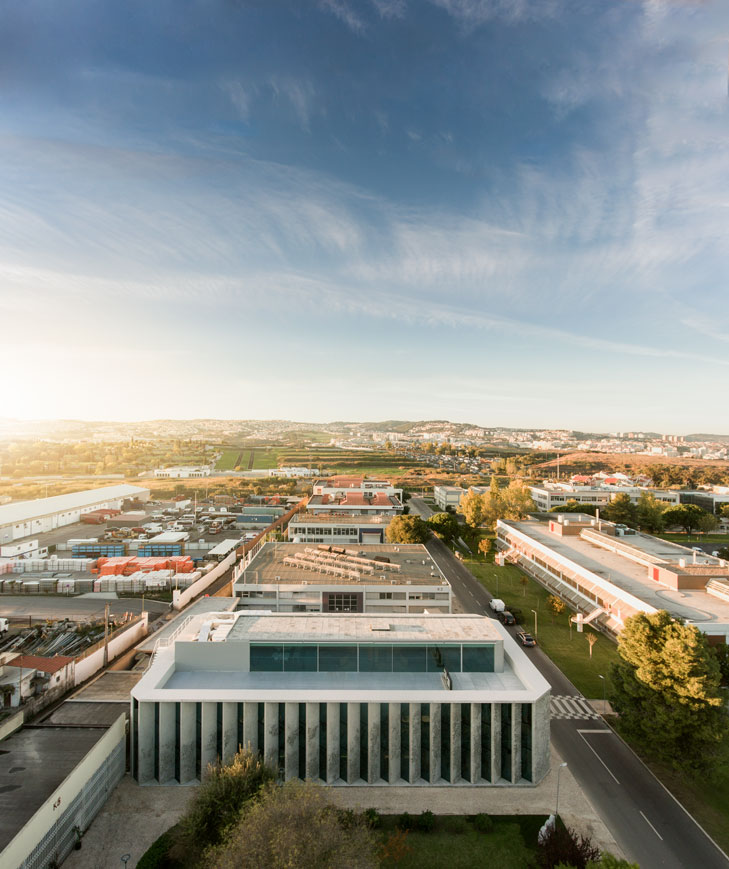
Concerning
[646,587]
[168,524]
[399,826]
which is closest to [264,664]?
[399,826]

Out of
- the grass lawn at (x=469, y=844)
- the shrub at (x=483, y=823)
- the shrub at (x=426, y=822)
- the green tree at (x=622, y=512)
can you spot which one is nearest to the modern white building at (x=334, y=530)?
the shrub at (x=426, y=822)

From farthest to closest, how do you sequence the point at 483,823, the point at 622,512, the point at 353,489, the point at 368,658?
the point at 353,489 < the point at 622,512 < the point at 368,658 < the point at 483,823

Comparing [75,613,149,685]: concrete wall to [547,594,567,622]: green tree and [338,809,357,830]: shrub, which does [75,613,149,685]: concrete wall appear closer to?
[338,809,357,830]: shrub

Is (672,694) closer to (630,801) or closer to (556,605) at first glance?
(630,801)

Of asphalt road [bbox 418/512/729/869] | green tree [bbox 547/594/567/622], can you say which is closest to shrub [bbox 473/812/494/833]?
asphalt road [bbox 418/512/729/869]

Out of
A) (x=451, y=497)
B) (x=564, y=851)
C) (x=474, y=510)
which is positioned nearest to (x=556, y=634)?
(x=564, y=851)

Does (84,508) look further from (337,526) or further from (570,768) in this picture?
(570,768)

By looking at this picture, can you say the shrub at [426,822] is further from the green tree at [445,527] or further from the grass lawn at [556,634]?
the green tree at [445,527]
